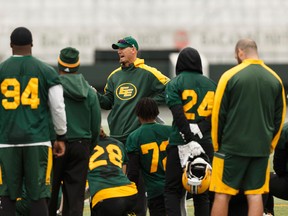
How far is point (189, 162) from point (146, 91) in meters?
1.54

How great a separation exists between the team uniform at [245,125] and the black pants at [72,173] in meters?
1.09

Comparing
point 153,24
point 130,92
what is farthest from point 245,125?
point 153,24

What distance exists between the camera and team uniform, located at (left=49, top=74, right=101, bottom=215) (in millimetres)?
8344

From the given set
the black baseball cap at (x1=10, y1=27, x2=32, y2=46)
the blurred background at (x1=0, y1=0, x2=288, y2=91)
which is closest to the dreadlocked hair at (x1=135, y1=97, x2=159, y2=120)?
the black baseball cap at (x1=10, y1=27, x2=32, y2=46)

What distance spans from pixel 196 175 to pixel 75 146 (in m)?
1.02

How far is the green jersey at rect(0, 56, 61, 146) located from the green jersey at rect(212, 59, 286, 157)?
1.33 meters

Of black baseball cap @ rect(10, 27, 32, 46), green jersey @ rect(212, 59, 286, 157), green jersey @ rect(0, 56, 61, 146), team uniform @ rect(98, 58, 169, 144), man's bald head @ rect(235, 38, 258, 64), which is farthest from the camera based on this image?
team uniform @ rect(98, 58, 169, 144)

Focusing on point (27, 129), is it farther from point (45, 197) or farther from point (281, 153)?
point (281, 153)

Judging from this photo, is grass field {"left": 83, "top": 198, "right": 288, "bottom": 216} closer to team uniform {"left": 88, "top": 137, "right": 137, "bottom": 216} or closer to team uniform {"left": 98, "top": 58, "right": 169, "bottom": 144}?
team uniform {"left": 98, "top": 58, "right": 169, "bottom": 144}

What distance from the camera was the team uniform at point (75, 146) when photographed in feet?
27.4

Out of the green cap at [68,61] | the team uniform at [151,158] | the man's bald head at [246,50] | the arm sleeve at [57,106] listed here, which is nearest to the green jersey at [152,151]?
the team uniform at [151,158]

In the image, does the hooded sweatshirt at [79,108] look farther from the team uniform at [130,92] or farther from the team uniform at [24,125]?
the team uniform at [130,92]

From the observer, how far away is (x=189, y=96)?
28.2 ft

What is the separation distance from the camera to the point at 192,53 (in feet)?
28.6
